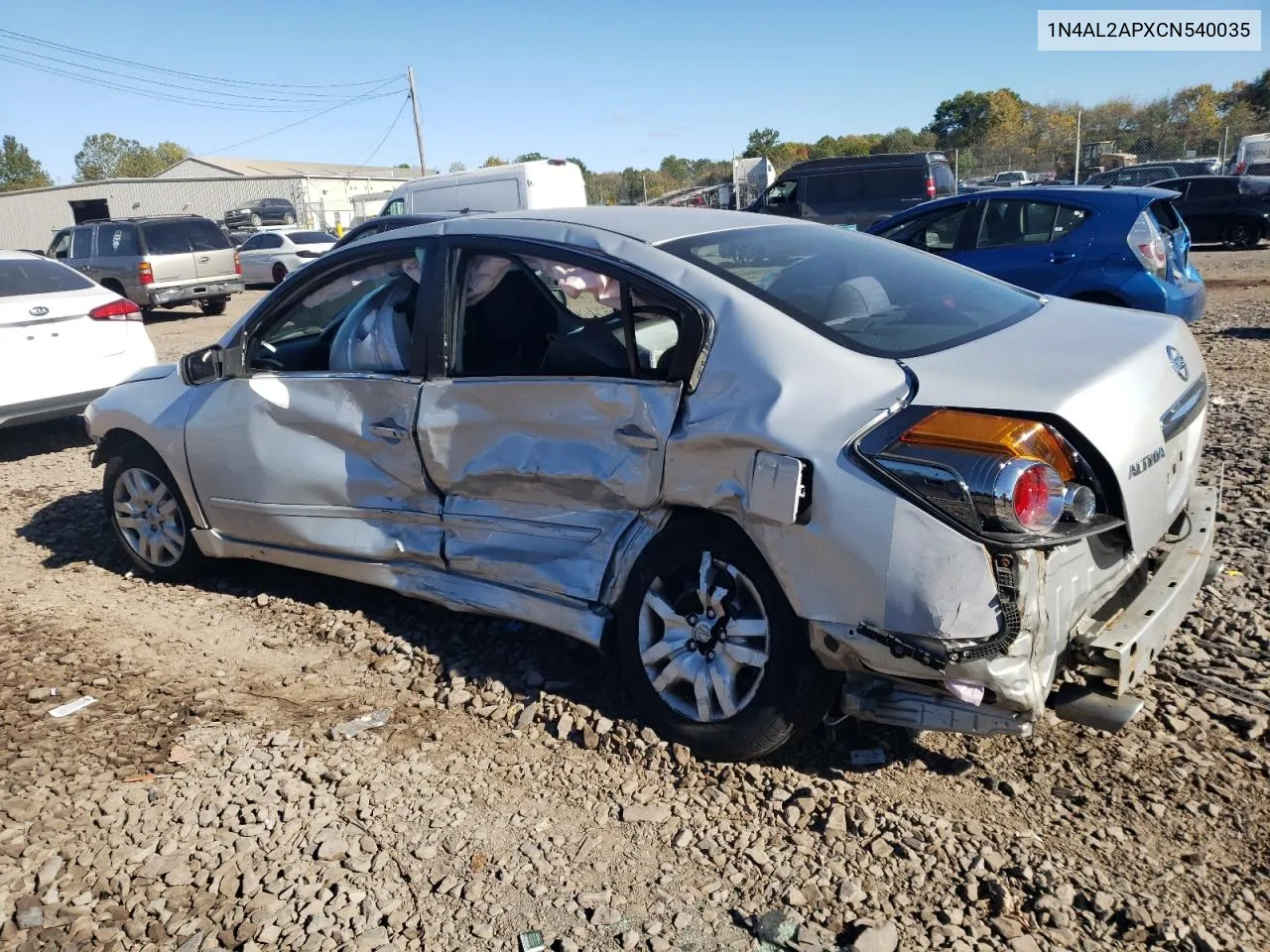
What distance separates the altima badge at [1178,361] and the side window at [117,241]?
17699 mm

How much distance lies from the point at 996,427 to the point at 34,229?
64280 millimetres

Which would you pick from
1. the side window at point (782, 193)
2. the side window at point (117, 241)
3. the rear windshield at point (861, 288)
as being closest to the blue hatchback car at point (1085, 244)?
the rear windshield at point (861, 288)

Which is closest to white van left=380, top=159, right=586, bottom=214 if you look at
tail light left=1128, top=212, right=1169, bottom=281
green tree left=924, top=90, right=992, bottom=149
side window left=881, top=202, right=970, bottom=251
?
side window left=881, top=202, right=970, bottom=251

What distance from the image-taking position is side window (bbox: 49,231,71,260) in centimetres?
1855

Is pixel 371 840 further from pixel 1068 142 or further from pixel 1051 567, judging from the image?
pixel 1068 142

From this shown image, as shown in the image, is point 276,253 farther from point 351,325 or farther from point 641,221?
point 641,221

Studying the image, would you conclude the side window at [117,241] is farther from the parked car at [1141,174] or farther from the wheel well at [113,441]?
the parked car at [1141,174]

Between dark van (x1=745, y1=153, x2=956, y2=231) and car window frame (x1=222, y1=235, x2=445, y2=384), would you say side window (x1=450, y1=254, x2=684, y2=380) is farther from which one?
dark van (x1=745, y1=153, x2=956, y2=231)

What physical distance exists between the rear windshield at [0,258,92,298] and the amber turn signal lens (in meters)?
7.57

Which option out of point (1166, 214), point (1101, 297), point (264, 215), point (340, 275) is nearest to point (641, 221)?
point (340, 275)

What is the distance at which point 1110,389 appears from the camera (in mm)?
2699

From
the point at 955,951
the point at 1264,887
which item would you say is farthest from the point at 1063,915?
the point at 1264,887

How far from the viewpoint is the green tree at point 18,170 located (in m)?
84.4

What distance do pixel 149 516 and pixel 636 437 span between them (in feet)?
9.78
